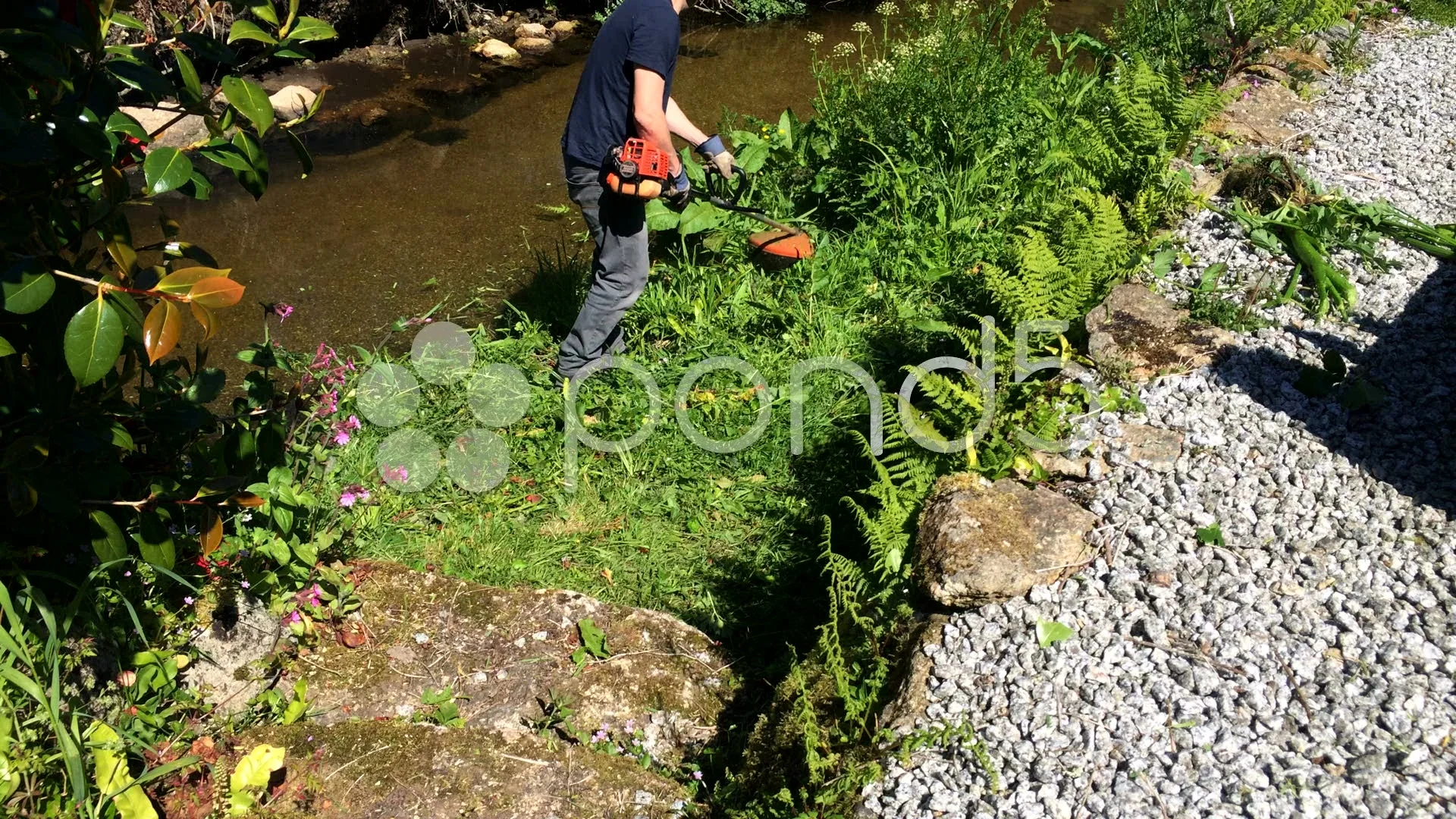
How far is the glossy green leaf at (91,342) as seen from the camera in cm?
203

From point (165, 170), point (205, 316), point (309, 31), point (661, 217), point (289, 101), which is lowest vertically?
point (289, 101)

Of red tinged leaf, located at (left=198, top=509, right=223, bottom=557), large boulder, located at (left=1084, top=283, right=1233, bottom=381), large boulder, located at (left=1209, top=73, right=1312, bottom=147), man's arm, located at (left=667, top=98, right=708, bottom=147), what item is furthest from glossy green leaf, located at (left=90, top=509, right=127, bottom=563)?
large boulder, located at (left=1209, top=73, right=1312, bottom=147)

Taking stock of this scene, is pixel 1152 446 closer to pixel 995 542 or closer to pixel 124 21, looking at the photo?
pixel 995 542

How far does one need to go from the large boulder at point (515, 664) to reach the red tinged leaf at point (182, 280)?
1.47 m

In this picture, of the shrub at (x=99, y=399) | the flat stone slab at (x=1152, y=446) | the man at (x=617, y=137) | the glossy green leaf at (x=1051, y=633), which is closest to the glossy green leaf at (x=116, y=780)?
the shrub at (x=99, y=399)

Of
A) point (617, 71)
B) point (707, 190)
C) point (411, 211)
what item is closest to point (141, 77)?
point (617, 71)

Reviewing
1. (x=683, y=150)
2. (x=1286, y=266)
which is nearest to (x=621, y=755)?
(x=1286, y=266)

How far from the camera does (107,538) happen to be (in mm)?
2521

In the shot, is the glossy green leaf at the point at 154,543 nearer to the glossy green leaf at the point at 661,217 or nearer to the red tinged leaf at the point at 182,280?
the red tinged leaf at the point at 182,280

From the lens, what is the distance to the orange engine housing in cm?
406

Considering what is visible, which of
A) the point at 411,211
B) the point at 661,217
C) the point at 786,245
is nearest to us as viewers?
the point at 786,245

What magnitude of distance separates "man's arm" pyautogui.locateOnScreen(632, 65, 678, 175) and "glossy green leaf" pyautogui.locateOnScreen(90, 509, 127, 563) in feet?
7.75

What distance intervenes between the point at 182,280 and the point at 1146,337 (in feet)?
10.6

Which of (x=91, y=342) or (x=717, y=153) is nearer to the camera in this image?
(x=91, y=342)
